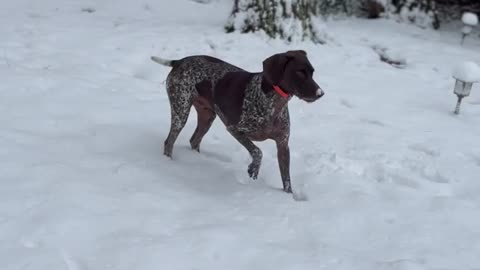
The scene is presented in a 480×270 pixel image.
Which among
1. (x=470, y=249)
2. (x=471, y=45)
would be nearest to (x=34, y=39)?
(x=470, y=249)

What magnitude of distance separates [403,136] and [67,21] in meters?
4.24

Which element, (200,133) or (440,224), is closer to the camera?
→ (440,224)

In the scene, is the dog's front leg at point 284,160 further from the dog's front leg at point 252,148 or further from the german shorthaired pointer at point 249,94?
the dog's front leg at point 252,148

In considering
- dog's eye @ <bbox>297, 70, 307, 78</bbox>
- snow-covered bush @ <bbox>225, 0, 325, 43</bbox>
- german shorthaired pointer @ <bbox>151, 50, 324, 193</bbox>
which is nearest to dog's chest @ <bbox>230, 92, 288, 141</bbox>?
german shorthaired pointer @ <bbox>151, 50, 324, 193</bbox>

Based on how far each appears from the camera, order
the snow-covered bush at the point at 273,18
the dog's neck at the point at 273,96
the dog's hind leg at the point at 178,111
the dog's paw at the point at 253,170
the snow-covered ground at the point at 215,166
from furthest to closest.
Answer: the snow-covered bush at the point at 273,18, the dog's hind leg at the point at 178,111, the dog's paw at the point at 253,170, the dog's neck at the point at 273,96, the snow-covered ground at the point at 215,166

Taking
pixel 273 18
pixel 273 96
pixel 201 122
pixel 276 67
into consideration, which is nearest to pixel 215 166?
pixel 201 122

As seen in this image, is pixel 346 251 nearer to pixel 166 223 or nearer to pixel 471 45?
pixel 166 223

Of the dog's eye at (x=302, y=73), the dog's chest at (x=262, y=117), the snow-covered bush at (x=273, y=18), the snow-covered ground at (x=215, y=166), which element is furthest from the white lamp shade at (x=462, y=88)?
the dog's eye at (x=302, y=73)

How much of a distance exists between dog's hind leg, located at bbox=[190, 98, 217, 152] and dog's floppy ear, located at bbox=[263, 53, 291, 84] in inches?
32.5

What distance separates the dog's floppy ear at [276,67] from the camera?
9.87 feet

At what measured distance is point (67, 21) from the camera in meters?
6.53

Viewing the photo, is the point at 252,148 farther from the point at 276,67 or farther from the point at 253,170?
the point at 276,67

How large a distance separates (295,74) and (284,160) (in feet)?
2.12

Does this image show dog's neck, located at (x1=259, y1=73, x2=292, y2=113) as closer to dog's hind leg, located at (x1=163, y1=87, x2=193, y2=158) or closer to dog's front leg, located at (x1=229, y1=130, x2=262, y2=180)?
dog's front leg, located at (x1=229, y1=130, x2=262, y2=180)
